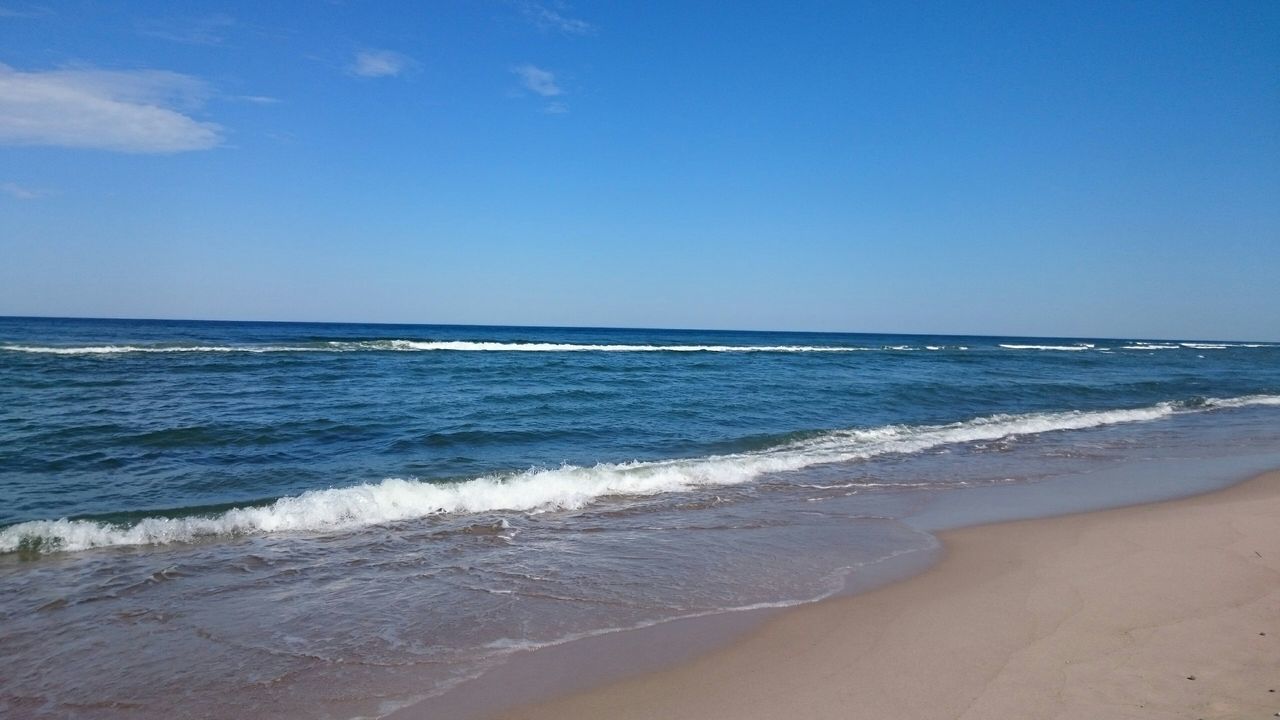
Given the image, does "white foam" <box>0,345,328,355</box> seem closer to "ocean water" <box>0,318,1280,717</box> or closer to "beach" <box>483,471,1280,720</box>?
"ocean water" <box>0,318,1280,717</box>

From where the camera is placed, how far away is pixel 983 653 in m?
4.25

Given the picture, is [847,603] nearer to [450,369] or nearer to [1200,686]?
[1200,686]

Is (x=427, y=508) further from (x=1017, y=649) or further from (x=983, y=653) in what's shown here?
(x=1017, y=649)

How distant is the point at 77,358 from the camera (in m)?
24.9

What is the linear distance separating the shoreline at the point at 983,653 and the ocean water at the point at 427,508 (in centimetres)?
53

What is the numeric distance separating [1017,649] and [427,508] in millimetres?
6280

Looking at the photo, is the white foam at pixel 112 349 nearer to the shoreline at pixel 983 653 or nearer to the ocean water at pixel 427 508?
the ocean water at pixel 427 508

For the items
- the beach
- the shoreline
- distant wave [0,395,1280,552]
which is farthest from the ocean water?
the beach

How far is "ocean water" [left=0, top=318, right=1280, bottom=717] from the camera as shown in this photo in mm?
4418

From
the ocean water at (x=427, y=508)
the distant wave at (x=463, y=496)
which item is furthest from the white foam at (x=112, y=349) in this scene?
the distant wave at (x=463, y=496)

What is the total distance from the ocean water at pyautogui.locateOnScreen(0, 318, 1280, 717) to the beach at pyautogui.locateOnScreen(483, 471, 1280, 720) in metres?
0.72

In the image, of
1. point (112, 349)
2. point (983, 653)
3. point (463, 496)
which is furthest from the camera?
point (112, 349)

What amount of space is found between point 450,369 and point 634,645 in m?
22.7

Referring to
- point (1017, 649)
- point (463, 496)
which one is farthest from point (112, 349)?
point (1017, 649)
